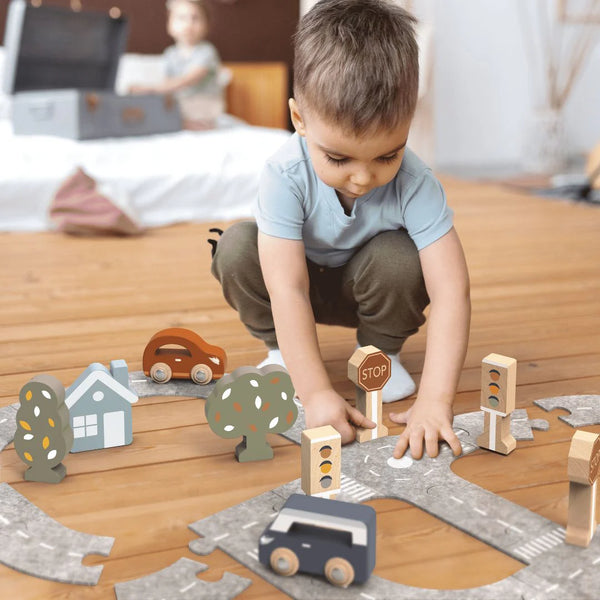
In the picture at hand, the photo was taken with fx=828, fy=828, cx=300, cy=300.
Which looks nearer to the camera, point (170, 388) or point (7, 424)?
point (7, 424)

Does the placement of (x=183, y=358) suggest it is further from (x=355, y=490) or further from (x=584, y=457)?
(x=584, y=457)

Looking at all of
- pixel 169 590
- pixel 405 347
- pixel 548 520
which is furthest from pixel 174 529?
pixel 405 347

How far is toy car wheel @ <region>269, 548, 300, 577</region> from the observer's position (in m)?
0.68

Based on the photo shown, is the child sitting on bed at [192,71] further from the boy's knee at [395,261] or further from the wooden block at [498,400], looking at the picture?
the wooden block at [498,400]

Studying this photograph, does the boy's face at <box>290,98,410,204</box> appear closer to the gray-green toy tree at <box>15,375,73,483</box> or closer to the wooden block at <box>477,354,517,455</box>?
the wooden block at <box>477,354,517,455</box>

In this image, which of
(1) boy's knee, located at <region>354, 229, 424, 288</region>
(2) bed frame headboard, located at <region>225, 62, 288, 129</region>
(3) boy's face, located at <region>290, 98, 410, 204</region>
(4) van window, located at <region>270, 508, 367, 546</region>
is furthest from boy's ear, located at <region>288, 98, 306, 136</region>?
(2) bed frame headboard, located at <region>225, 62, 288, 129</region>

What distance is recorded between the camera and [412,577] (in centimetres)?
70

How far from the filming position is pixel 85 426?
0.92m

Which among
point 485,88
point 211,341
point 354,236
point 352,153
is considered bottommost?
point 211,341

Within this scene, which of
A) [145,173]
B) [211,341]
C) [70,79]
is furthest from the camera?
[70,79]

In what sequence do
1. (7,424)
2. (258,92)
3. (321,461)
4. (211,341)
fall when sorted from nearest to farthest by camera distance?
(321,461), (7,424), (211,341), (258,92)

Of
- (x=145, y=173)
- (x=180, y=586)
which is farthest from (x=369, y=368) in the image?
(x=145, y=173)

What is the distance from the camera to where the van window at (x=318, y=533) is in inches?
26.6

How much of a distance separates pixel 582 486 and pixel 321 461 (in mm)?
232
